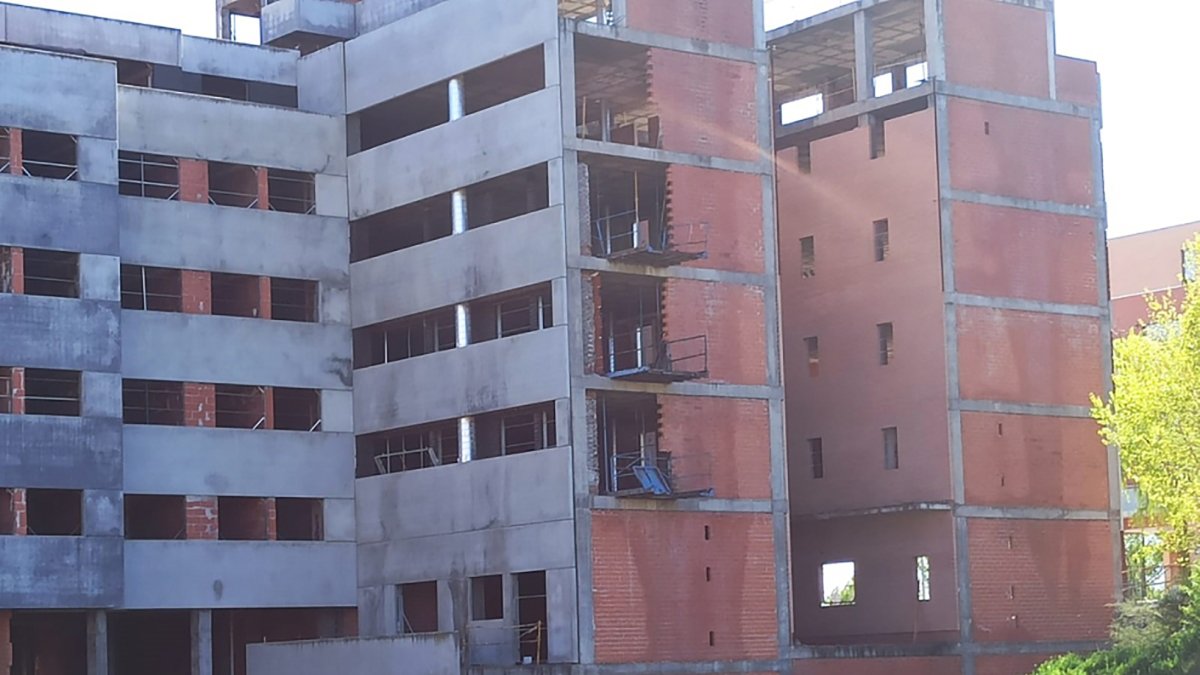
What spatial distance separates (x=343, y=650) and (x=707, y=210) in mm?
13851

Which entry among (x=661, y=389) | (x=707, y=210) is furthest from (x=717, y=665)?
(x=707, y=210)

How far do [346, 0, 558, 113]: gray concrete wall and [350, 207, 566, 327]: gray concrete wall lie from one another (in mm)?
4271

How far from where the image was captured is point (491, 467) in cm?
4941

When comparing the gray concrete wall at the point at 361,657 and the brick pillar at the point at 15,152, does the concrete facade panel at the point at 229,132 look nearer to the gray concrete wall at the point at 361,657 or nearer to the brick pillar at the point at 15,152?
the brick pillar at the point at 15,152

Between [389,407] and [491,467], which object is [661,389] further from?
[389,407]

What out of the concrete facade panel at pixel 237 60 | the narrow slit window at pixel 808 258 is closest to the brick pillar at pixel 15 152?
the concrete facade panel at pixel 237 60

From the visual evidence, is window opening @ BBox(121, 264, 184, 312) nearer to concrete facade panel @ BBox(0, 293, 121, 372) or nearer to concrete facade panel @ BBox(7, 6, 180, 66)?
concrete facade panel @ BBox(0, 293, 121, 372)

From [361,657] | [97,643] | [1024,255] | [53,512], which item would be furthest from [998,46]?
[97,643]

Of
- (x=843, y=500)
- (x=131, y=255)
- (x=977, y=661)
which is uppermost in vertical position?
(x=131, y=255)

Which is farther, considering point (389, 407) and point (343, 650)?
point (389, 407)

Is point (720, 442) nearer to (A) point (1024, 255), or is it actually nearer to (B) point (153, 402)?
(A) point (1024, 255)

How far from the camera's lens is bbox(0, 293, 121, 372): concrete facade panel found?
48938 millimetres

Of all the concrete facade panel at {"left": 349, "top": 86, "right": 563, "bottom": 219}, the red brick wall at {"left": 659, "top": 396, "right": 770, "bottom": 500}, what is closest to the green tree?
the red brick wall at {"left": 659, "top": 396, "right": 770, "bottom": 500}

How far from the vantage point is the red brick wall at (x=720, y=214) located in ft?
162
